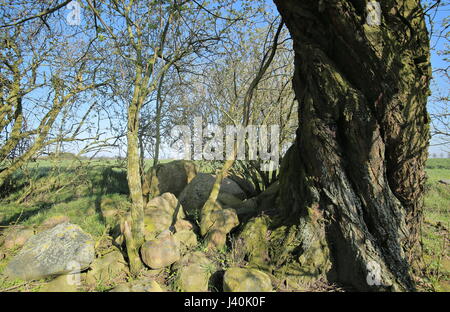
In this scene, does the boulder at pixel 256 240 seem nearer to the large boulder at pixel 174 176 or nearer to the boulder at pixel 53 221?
the large boulder at pixel 174 176

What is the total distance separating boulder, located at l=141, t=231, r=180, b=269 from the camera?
4133mm

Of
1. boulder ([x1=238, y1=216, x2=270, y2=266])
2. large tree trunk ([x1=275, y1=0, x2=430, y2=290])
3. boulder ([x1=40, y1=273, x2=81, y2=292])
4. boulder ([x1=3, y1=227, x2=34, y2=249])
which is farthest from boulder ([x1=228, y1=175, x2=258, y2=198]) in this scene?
boulder ([x1=3, y1=227, x2=34, y2=249])

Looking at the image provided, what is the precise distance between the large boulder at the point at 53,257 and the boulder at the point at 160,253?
32.7 inches

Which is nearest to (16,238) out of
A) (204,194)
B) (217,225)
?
(204,194)

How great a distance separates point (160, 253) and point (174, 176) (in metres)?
4.05

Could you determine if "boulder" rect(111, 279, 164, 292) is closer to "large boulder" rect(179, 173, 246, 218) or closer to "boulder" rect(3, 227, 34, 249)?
"large boulder" rect(179, 173, 246, 218)

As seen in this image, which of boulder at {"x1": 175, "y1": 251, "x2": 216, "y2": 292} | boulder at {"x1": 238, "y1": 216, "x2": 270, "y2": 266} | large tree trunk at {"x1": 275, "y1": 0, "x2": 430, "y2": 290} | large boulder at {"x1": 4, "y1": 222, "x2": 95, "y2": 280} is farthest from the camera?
boulder at {"x1": 238, "y1": 216, "x2": 270, "y2": 266}

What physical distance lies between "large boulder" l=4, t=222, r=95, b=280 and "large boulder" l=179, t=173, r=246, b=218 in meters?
2.36

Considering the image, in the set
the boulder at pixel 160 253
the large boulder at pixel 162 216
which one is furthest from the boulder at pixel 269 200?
the boulder at pixel 160 253

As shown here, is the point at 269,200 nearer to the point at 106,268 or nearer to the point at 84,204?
the point at 106,268

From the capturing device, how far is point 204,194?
6469mm

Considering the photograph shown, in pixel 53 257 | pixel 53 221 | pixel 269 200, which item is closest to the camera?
pixel 53 257
